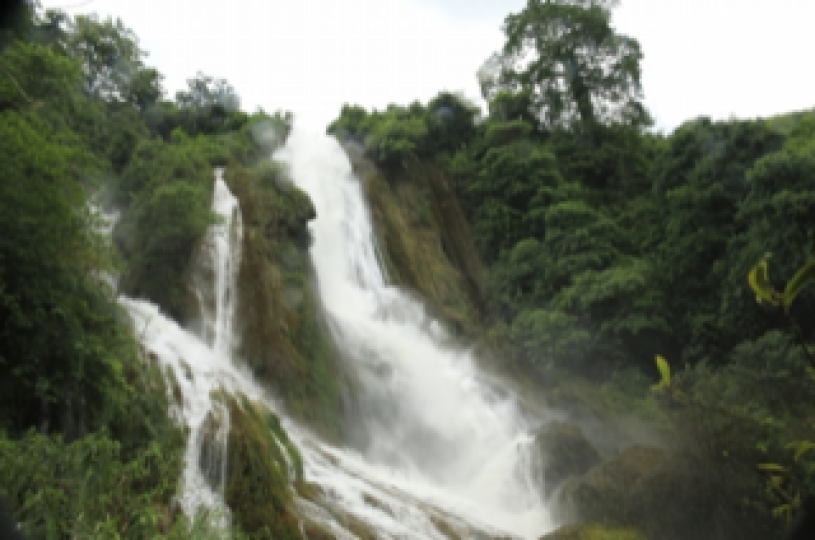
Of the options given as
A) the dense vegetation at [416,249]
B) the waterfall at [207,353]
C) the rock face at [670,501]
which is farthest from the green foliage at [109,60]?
the rock face at [670,501]

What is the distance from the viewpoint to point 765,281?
1765 mm

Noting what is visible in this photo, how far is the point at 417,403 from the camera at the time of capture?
51.1ft

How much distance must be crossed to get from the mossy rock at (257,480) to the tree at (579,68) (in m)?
22.3

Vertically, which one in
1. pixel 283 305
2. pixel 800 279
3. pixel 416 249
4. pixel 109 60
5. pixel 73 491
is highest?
pixel 109 60

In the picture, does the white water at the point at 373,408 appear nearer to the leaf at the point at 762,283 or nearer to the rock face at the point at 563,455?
the rock face at the point at 563,455


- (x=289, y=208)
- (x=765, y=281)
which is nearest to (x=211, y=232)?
(x=289, y=208)

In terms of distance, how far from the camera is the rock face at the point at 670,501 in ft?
32.0

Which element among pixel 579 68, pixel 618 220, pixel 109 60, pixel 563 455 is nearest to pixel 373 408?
pixel 563 455

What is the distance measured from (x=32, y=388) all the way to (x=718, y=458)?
8.91 m

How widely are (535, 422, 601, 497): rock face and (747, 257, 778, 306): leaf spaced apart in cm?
1117

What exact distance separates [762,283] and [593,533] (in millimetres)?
8559

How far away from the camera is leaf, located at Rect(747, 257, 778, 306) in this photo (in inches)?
67.2

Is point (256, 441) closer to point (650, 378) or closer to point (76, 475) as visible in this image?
point (76, 475)

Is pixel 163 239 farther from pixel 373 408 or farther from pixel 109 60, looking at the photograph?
pixel 109 60
